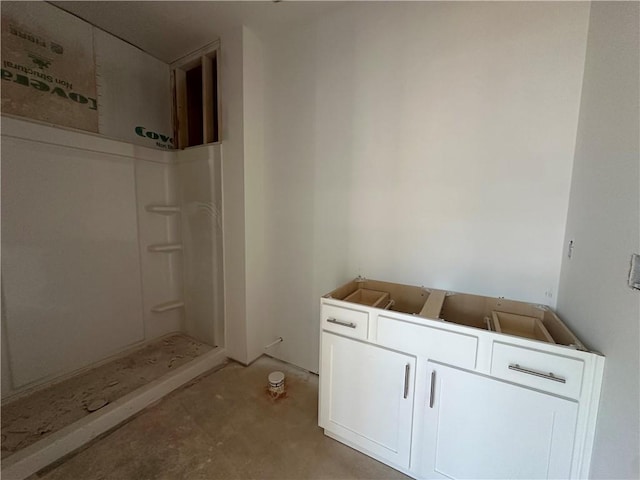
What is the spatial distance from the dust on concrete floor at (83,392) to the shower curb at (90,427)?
12 centimetres

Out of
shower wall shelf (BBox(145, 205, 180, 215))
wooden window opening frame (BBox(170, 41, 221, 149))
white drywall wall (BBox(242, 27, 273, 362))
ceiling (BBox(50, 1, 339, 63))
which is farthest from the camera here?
shower wall shelf (BBox(145, 205, 180, 215))

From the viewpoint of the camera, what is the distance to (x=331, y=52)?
188 cm

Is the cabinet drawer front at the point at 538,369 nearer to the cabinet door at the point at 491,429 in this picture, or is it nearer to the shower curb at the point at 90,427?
the cabinet door at the point at 491,429

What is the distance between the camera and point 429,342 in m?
1.18

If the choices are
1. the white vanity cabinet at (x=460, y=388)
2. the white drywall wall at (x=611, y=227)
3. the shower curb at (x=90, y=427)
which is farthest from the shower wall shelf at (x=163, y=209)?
the white drywall wall at (x=611, y=227)

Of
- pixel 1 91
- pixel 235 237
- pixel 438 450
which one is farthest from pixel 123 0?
pixel 438 450

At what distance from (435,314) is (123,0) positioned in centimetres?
299

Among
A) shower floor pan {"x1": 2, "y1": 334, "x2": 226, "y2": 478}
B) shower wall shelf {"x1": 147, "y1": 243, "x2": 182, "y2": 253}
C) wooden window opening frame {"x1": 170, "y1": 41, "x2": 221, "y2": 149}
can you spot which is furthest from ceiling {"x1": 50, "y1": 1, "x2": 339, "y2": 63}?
shower floor pan {"x1": 2, "y1": 334, "x2": 226, "y2": 478}

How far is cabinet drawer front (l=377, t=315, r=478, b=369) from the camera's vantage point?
1.10 m

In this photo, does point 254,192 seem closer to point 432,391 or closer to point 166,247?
point 166,247

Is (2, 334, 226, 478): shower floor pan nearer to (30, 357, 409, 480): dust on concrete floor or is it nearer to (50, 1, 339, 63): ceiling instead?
(30, 357, 409, 480): dust on concrete floor

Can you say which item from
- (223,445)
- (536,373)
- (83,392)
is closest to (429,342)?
(536,373)

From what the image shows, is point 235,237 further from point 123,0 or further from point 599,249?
point 599,249

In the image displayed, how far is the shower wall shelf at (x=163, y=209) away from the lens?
97.3 inches
